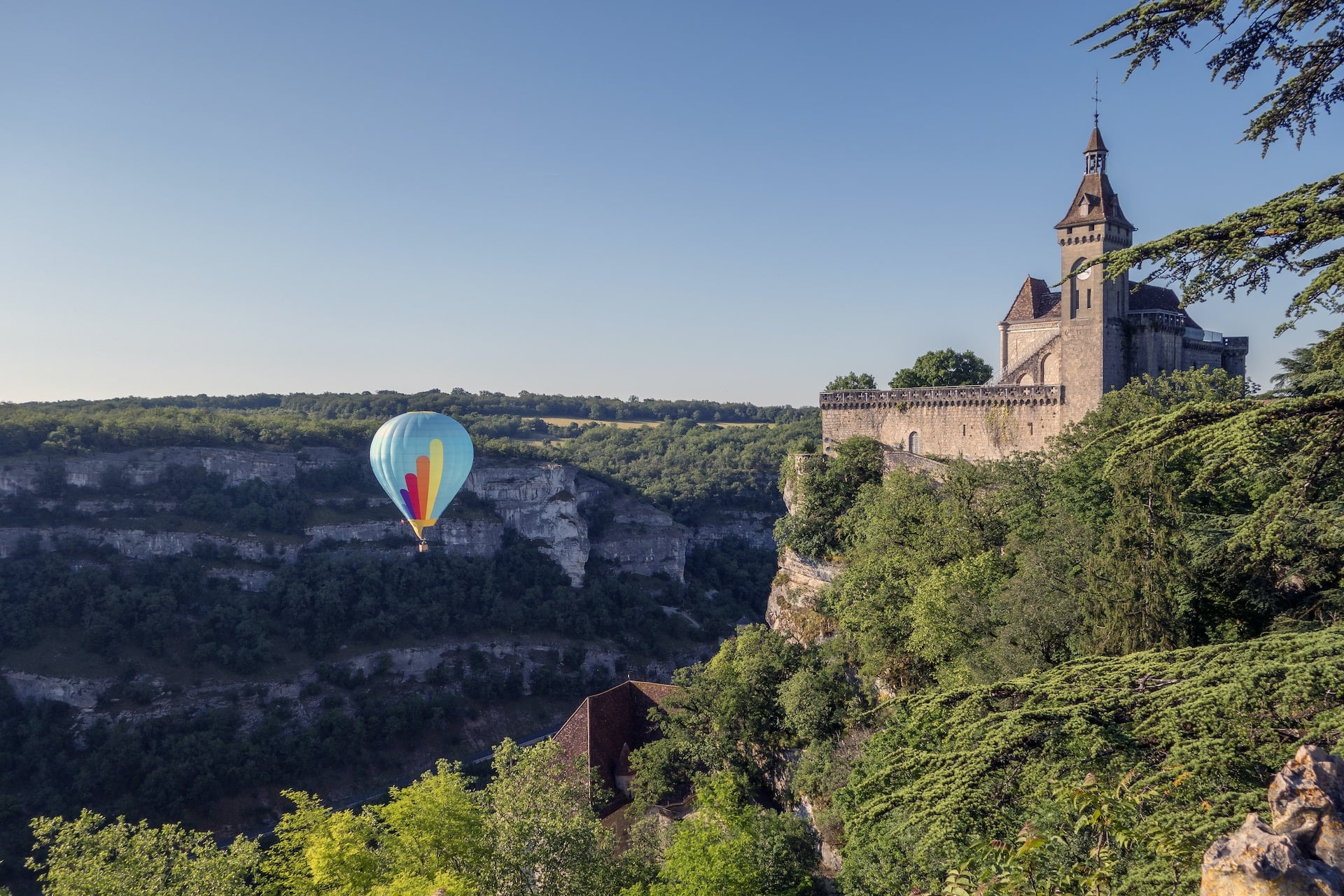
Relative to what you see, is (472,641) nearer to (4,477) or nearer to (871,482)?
(4,477)

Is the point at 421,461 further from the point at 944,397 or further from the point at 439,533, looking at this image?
the point at 439,533

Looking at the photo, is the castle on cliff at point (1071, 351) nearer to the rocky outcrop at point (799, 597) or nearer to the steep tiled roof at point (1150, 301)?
the steep tiled roof at point (1150, 301)

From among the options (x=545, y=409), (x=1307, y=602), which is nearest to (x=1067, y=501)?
(x=1307, y=602)

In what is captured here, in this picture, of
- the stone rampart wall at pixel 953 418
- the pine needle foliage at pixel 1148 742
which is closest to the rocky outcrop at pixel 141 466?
the stone rampart wall at pixel 953 418

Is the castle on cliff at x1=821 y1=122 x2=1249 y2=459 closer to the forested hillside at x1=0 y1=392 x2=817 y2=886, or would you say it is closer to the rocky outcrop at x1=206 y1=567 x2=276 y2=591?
the forested hillside at x1=0 y1=392 x2=817 y2=886

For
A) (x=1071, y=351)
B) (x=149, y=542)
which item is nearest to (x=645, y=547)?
(x=149, y=542)

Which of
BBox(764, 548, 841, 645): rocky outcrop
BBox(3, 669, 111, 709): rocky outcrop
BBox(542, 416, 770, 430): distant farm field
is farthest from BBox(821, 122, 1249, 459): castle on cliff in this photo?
BBox(542, 416, 770, 430): distant farm field
